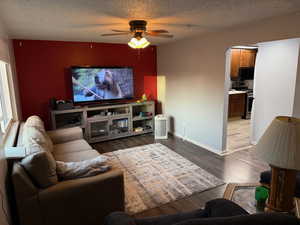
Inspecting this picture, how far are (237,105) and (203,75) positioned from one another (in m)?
2.87

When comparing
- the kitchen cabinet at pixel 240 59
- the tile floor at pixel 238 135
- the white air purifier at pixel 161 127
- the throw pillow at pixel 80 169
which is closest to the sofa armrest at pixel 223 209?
the throw pillow at pixel 80 169

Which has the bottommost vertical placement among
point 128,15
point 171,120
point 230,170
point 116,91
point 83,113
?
point 230,170

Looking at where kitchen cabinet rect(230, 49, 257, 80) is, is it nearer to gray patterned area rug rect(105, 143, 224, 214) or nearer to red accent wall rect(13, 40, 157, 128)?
red accent wall rect(13, 40, 157, 128)

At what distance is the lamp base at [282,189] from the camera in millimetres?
1254

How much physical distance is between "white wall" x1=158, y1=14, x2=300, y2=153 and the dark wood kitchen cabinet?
2197 mm

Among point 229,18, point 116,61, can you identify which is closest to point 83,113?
point 116,61

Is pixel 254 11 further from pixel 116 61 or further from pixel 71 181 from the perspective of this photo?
pixel 116 61

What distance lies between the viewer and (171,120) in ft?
16.9

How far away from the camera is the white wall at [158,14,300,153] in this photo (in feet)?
9.48

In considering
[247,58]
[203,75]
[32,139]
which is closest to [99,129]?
[32,139]

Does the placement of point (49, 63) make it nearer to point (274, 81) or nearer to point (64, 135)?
point (64, 135)

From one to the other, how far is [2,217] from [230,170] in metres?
2.95

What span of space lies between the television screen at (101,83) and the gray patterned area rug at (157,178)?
1479 mm

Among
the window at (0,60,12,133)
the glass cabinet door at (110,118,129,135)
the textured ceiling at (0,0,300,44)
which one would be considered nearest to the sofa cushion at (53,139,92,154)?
the window at (0,60,12,133)
